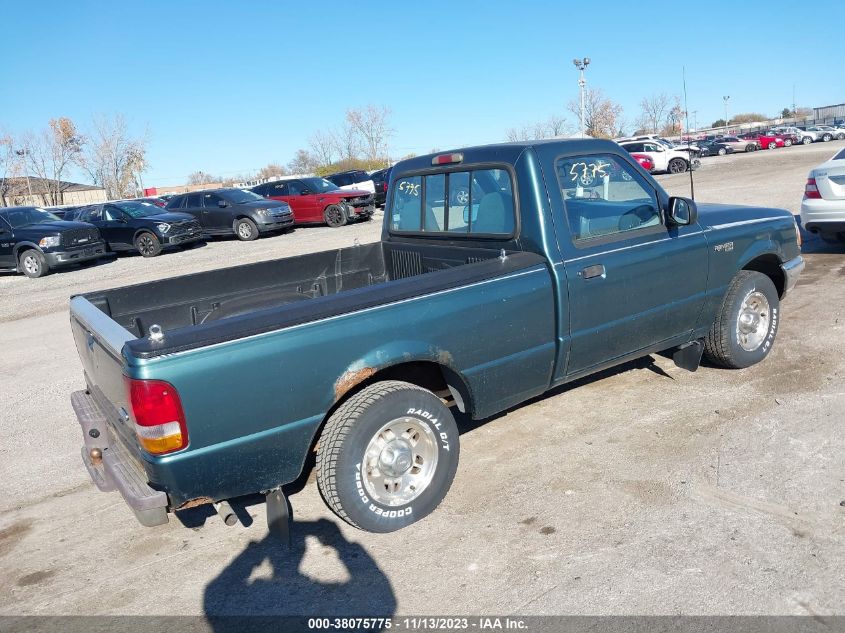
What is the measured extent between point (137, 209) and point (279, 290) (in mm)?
15395

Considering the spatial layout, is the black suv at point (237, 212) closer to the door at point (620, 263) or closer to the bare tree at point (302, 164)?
the door at point (620, 263)

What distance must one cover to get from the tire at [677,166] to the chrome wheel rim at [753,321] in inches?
1131

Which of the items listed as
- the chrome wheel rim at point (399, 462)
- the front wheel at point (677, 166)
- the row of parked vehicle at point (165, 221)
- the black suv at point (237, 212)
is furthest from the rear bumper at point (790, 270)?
the front wheel at point (677, 166)

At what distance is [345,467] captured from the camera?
3.27 meters

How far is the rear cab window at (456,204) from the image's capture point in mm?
4203

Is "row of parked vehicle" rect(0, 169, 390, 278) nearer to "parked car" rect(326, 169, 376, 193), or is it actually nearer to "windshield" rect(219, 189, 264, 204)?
"windshield" rect(219, 189, 264, 204)

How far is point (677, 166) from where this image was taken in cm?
3195

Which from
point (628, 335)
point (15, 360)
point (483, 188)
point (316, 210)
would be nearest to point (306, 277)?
point (483, 188)

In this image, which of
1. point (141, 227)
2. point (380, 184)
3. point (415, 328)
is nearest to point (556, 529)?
point (415, 328)

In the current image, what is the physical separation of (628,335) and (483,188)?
1311 mm

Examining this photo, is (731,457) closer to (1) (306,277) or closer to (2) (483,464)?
(2) (483,464)

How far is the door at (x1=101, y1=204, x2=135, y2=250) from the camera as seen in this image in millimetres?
17781

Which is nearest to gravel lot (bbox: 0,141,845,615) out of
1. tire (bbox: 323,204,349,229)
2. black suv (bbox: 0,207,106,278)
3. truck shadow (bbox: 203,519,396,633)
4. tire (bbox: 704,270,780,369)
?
truck shadow (bbox: 203,519,396,633)

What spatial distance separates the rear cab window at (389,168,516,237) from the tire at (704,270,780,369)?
6.39 feet
